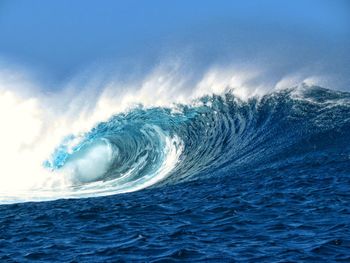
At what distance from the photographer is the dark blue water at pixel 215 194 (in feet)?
36.1

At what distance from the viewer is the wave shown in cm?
1969

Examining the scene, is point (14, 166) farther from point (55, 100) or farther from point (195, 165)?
point (195, 165)

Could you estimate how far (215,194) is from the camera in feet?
50.5

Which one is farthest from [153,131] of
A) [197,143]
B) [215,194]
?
[215,194]

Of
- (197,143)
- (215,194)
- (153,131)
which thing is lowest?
(215,194)

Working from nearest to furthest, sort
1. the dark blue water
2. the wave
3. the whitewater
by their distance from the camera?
the dark blue water
the wave
the whitewater

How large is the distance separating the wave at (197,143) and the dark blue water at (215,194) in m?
0.07

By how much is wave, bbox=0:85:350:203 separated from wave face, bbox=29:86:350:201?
0.04 meters

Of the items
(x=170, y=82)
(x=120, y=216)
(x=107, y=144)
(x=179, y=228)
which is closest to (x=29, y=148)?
(x=107, y=144)

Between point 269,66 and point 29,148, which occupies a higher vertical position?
point 269,66

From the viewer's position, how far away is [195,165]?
21234 millimetres

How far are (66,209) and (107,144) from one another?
9.97m

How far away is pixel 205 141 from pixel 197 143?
0.32 m

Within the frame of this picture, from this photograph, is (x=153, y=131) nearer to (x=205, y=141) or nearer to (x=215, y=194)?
(x=205, y=141)
